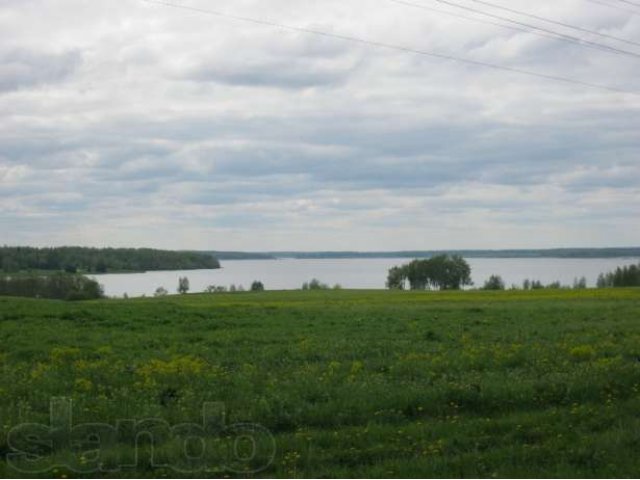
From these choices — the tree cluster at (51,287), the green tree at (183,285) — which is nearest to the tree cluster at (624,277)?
the green tree at (183,285)

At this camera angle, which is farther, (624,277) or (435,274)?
(435,274)

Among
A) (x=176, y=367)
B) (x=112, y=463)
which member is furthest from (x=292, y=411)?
(x=176, y=367)

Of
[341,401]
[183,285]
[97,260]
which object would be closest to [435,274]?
[183,285]

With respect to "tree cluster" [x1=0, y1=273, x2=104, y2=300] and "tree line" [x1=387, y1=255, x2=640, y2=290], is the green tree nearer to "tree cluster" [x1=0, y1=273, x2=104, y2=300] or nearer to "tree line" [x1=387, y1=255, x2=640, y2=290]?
"tree cluster" [x1=0, y1=273, x2=104, y2=300]

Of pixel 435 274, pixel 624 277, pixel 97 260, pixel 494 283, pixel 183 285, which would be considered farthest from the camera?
pixel 97 260

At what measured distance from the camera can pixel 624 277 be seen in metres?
84.2

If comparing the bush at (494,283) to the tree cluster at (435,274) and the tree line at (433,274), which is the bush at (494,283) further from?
the tree cluster at (435,274)

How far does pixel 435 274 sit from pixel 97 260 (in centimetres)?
5047

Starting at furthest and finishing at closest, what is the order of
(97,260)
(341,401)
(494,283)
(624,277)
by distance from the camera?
(97,260)
(494,283)
(624,277)
(341,401)

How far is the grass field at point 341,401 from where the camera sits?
8578 millimetres

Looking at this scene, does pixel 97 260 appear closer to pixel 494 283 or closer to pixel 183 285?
pixel 183 285

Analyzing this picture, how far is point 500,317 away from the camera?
88.7 ft

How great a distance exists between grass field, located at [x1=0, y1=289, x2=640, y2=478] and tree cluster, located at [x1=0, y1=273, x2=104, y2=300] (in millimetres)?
48649

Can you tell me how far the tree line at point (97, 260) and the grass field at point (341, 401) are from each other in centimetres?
7922
